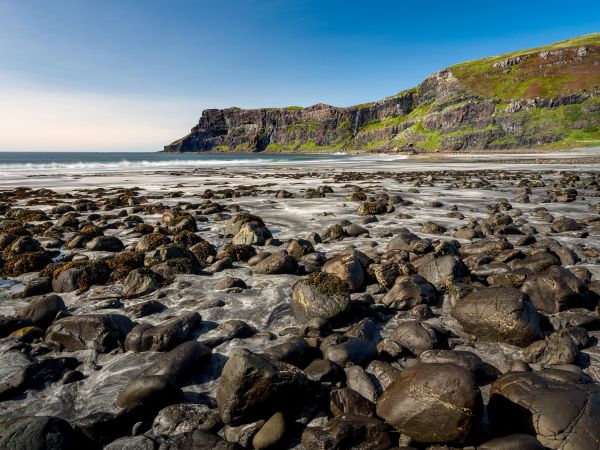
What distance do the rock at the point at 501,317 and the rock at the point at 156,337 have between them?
526cm

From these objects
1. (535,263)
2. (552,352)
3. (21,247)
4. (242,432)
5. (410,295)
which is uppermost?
(21,247)

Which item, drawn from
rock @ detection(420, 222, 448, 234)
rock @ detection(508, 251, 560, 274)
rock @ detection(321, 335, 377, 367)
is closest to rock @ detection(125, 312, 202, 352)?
rock @ detection(321, 335, 377, 367)

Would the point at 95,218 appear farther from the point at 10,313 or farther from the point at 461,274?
the point at 461,274

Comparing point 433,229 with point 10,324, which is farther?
point 433,229

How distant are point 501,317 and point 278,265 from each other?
17.8ft

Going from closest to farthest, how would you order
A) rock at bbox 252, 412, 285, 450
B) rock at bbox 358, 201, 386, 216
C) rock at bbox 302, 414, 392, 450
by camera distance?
rock at bbox 302, 414, 392, 450, rock at bbox 252, 412, 285, 450, rock at bbox 358, 201, 386, 216

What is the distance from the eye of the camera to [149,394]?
4570 mm

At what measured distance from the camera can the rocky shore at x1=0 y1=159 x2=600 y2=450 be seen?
3.96 meters

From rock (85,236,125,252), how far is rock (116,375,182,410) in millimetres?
8484

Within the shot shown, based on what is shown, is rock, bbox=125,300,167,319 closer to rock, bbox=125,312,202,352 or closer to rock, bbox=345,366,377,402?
rock, bbox=125,312,202,352

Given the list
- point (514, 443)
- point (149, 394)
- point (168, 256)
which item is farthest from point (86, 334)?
point (514, 443)

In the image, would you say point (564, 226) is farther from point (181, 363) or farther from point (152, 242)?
point (152, 242)

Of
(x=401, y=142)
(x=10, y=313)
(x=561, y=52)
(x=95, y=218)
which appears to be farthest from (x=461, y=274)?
(x=561, y=52)

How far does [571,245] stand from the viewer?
1129 centimetres
